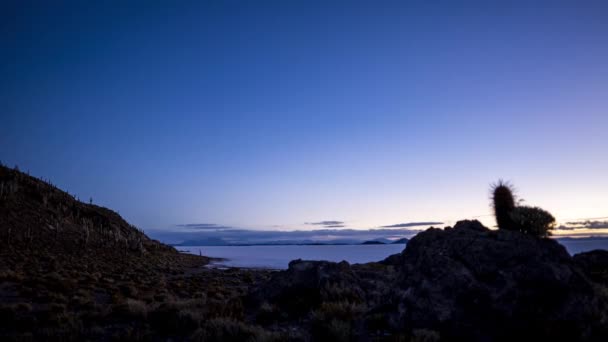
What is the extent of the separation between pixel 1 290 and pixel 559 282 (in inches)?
871

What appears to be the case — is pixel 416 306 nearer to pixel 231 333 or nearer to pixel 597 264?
pixel 231 333

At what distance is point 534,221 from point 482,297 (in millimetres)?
2194

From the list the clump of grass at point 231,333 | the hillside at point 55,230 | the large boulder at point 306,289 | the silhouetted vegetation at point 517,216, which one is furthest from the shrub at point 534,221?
the hillside at point 55,230

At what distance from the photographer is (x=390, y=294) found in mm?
8797

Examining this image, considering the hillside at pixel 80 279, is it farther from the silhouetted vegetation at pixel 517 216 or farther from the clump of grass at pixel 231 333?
the silhouetted vegetation at pixel 517 216

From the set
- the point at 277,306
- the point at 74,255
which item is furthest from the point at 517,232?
the point at 74,255

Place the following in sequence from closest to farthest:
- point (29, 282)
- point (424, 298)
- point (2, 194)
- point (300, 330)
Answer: point (424, 298) < point (300, 330) < point (29, 282) < point (2, 194)

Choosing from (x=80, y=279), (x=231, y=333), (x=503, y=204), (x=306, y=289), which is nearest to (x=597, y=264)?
(x=503, y=204)

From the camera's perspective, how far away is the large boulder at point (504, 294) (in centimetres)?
677

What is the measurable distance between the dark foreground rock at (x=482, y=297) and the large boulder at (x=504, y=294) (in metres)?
0.02

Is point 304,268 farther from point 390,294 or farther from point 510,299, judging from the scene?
point 510,299

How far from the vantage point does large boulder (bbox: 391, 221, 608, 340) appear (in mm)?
6766

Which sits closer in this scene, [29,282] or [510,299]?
A: [510,299]

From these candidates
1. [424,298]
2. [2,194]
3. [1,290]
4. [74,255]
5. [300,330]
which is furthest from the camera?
[2,194]
